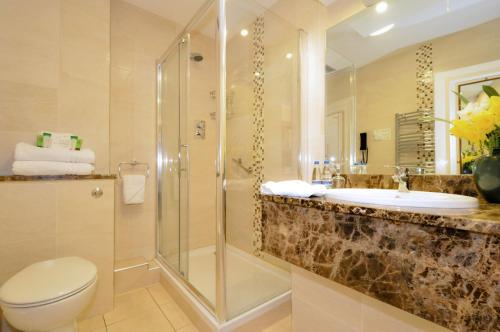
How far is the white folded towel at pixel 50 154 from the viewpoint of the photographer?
130 cm

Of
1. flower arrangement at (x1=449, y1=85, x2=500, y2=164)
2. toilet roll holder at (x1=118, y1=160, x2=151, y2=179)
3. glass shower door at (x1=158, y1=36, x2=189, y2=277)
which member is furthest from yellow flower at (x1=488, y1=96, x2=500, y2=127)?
toilet roll holder at (x1=118, y1=160, x2=151, y2=179)

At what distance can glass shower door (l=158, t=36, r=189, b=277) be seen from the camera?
6.70 feet

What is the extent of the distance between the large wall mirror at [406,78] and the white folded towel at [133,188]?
1.69m

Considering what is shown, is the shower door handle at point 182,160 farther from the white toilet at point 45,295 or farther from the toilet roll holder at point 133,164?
the white toilet at point 45,295

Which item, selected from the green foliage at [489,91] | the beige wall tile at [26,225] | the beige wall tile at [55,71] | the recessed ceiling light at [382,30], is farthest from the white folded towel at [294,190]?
the beige wall tile at [55,71]

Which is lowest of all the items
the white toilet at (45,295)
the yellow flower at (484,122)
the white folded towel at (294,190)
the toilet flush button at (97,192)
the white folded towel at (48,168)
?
the white toilet at (45,295)

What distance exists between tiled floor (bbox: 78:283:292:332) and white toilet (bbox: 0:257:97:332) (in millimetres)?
268

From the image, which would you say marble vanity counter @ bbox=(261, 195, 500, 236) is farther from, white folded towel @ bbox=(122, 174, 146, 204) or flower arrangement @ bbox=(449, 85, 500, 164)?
Result: white folded towel @ bbox=(122, 174, 146, 204)

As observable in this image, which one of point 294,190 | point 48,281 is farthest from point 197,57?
point 48,281

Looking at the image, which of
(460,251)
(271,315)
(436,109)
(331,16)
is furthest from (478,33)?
(271,315)

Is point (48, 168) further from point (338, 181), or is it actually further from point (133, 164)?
point (338, 181)

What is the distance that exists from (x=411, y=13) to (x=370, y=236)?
1.22m

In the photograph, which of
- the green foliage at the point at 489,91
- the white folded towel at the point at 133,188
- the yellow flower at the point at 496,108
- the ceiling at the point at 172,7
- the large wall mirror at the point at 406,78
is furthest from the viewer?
the ceiling at the point at 172,7

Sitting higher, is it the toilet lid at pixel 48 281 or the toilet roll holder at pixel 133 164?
the toilet roll holder at pixel 133 164
